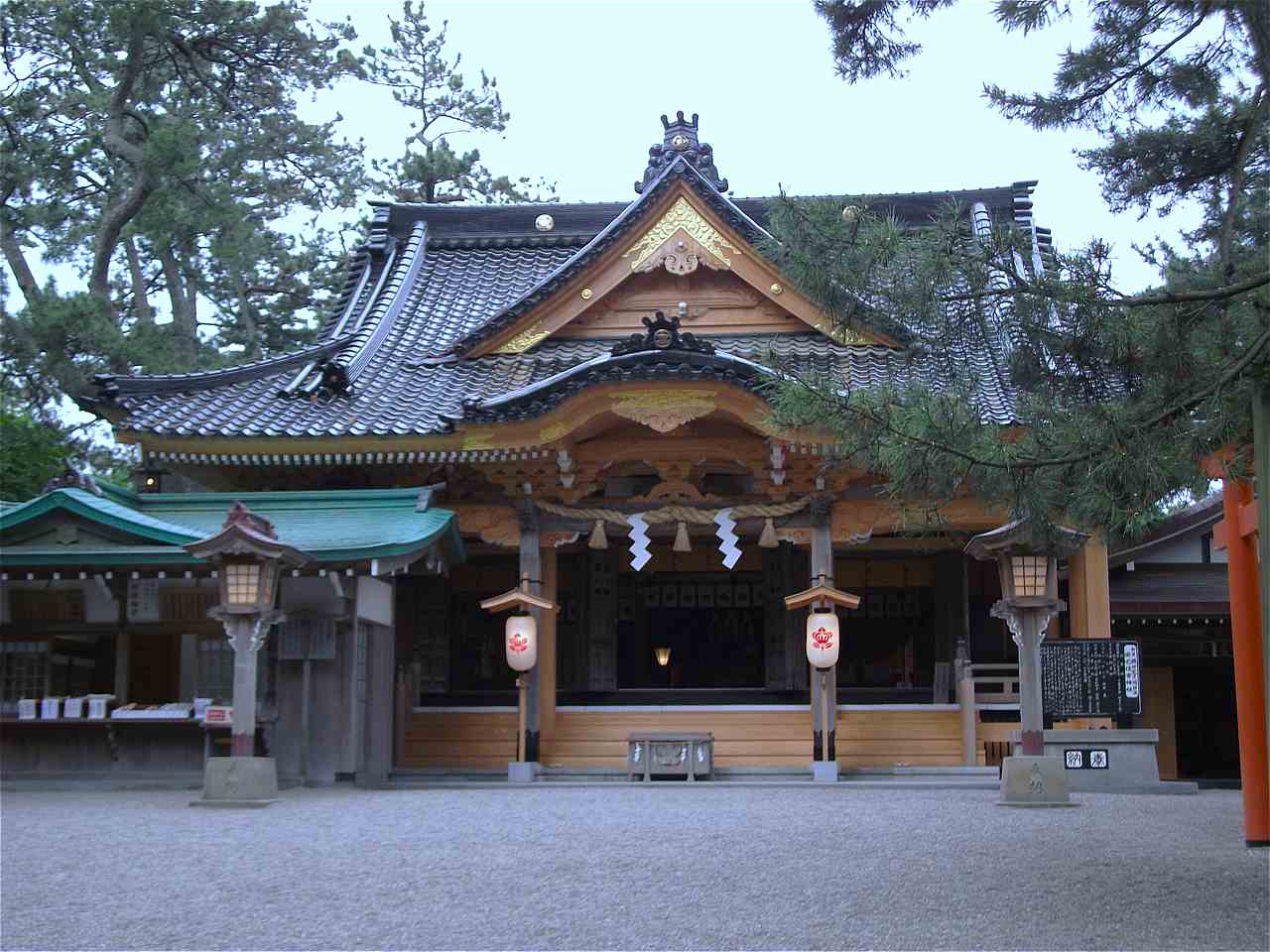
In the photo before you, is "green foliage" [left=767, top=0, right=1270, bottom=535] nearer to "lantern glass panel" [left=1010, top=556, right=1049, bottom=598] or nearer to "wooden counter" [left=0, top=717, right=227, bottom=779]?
"lantern glass panel" [left=1010, top=556, right=1049, bottom=598]

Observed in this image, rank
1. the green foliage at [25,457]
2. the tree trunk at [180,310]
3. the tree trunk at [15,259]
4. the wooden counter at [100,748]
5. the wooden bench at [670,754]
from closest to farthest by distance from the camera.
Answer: the wooden counter at [100,748]
the wooden bench at [670,754]
the green foliage at [25,457]
the tree trunk at [15,259]
the tree trunk at [180,310]

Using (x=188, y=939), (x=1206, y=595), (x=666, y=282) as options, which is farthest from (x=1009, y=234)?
(x=1206, y=595)

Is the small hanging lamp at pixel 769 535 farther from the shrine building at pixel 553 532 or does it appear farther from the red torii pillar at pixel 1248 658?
the red torii pillar at pixel 1248 658

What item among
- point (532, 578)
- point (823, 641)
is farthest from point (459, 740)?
point (823, 641)

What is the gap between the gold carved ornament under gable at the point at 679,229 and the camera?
16.7 metres

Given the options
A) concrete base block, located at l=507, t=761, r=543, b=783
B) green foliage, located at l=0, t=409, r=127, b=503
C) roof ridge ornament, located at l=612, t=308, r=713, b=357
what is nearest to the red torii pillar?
roof ridge ornament, located at l=612, t=308, r=713, b=357

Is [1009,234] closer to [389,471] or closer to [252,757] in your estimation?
[252,757]

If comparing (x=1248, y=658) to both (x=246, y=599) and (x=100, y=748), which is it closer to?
(x=246, y=599)

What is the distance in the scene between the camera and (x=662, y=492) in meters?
15.8

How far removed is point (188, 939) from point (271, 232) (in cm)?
2282

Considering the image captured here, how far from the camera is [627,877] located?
717 cm

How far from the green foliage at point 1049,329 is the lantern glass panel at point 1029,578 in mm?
4414

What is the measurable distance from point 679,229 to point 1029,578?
7049 mm

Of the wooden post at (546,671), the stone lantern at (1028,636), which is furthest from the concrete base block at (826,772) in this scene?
the stone lantern at (1028,636)
